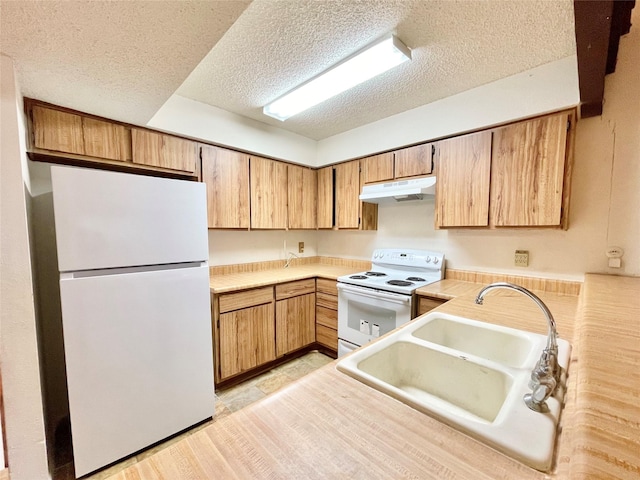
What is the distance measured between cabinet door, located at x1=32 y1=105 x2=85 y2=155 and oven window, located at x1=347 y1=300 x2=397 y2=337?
7.30 feet

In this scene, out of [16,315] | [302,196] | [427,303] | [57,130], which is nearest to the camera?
[16,315]

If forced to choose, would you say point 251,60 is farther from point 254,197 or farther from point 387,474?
point 387,474

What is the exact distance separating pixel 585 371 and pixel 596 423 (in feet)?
0.59

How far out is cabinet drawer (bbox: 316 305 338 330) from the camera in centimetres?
253

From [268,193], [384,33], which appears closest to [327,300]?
[268,193]

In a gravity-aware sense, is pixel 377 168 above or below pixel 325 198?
above

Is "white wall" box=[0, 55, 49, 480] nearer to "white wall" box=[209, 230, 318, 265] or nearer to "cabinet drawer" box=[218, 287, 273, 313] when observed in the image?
"cabinet drawer" box=[218, 287, 273, 313]

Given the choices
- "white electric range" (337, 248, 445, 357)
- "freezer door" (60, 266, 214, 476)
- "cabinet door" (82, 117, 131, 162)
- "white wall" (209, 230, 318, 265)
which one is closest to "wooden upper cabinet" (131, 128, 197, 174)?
"cabinet door" (82, 117, 131, 162)

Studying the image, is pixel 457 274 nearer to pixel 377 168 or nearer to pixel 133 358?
pixel 377 168

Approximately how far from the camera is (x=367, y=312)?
221cm

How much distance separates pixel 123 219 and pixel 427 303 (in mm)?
1988

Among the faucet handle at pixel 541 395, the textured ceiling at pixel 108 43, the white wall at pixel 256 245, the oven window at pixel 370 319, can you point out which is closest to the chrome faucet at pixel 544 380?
the faucet handle at pixel 541 395

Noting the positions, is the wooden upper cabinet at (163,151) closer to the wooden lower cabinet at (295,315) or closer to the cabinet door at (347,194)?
the wooden lower cabinet at (295,315)

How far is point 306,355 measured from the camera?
8.93 ft
